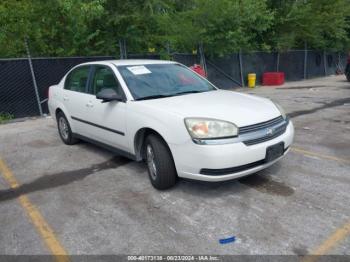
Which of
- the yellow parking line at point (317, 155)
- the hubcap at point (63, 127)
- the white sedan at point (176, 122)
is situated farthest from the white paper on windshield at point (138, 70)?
the yellow parking line at point (317, 155)

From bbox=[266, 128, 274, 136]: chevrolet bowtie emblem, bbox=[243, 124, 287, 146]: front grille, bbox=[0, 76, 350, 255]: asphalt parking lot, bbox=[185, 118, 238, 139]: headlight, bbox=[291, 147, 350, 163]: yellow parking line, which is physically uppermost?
bbox=[185, 118, 238, 139]: headlight

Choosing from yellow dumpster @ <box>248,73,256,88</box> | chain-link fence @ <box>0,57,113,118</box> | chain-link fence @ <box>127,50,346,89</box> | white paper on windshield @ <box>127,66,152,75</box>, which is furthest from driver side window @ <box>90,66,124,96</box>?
yellow dumpster @ <box>248,73,256,88</box>

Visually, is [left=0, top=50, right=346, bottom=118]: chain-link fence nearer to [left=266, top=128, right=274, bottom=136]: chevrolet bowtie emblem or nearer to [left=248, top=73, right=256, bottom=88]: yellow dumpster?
[left=248, top=73, right=256, bottom=88]: yellow dumpster

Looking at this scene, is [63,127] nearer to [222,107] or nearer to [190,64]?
[222,107]

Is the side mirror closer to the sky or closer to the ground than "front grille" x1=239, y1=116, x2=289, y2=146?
closer to the sky

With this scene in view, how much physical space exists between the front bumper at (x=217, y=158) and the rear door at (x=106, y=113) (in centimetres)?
107

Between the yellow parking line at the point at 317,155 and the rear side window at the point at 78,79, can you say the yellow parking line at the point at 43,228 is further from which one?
the yellow parking line at the point at 317,155

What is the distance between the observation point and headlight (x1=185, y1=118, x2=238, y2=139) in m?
Answer: 3.47

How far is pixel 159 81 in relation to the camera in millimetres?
4672

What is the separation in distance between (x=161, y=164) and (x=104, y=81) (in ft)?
5.99

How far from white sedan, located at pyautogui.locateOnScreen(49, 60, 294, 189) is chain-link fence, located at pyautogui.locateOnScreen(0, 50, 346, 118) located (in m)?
4.99

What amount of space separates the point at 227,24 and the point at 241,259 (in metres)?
12.6

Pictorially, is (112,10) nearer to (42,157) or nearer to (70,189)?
(42,157)

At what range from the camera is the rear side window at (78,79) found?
17.9 feet
